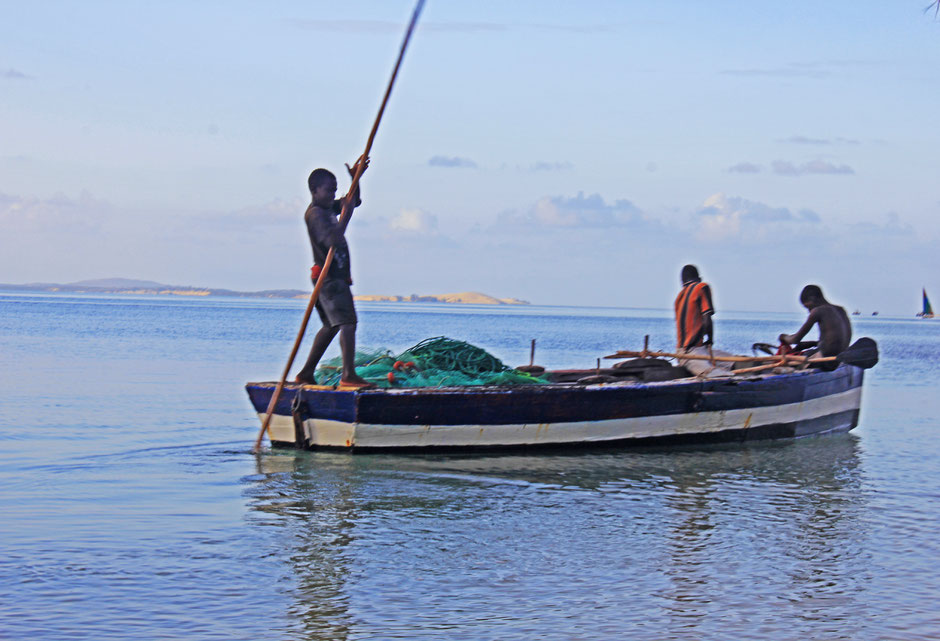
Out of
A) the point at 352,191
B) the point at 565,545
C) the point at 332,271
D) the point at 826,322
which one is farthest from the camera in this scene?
the point at 826,322

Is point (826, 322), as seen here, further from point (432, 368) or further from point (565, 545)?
point (565, 545)

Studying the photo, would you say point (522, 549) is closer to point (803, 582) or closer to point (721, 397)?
point (803, 582)

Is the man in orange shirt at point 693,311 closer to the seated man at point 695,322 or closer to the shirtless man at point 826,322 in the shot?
the seated man at point 695,322

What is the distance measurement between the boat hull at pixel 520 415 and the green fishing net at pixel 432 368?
537mm

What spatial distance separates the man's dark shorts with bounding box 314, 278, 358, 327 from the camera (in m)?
9.82

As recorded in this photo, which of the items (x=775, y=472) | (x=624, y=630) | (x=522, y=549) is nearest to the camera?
(x=624, y=630)

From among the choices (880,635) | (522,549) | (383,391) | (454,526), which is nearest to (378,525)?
(454,526)

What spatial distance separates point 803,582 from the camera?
6.25 m

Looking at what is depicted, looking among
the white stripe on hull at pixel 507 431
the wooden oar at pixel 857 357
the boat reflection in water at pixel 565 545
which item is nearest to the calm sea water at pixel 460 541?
the boat reflection in water at pixel 565 545

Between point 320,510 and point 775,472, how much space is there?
15.6 ft

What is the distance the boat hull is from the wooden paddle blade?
4.42 ft

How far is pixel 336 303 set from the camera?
387 inches

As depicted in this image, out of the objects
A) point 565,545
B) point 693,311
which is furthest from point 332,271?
point 693,311

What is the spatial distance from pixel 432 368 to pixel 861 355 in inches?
215
